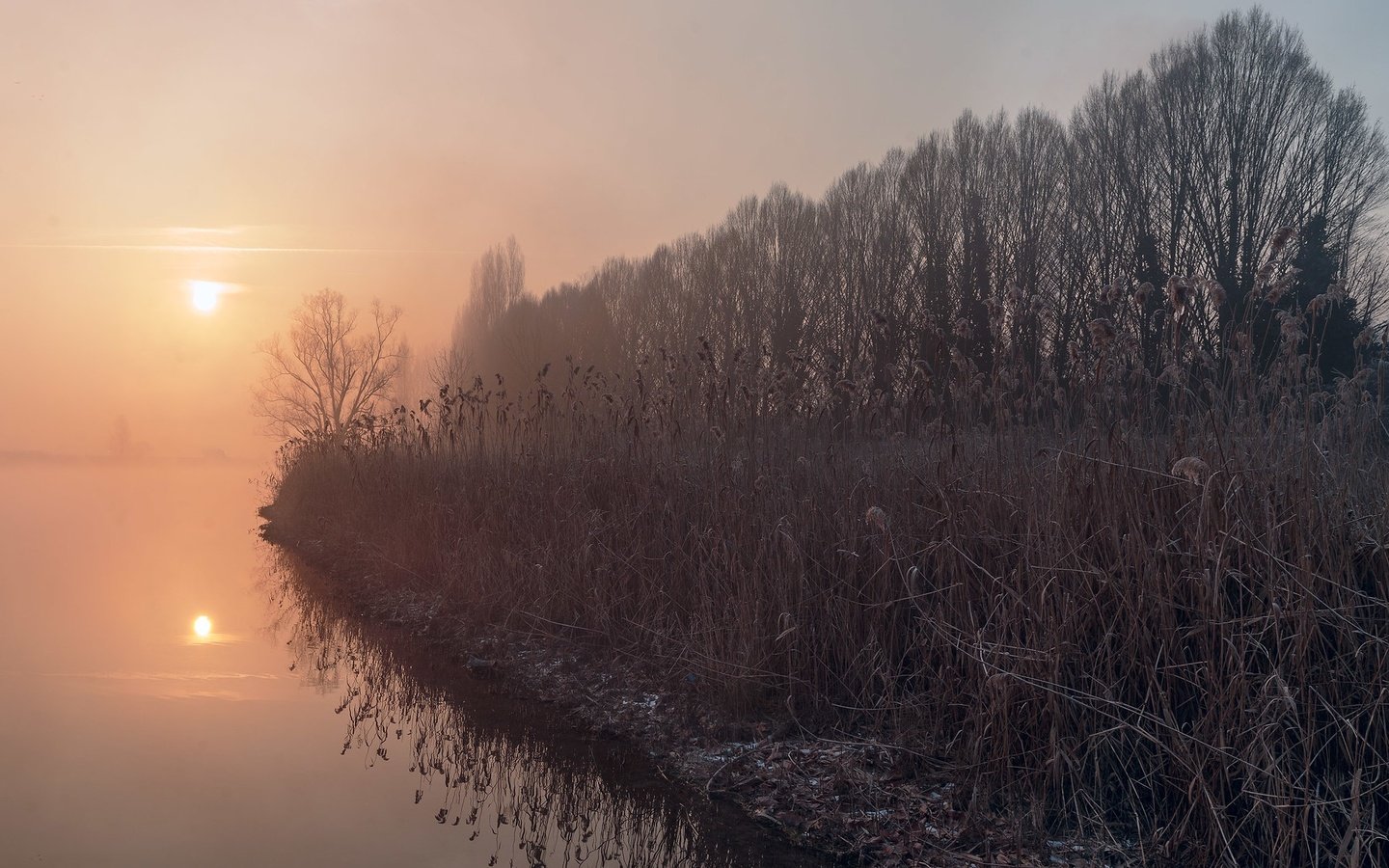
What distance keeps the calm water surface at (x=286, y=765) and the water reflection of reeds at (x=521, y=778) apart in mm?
12

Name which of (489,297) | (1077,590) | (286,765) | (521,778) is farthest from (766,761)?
(489,297)

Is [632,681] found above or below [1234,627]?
below

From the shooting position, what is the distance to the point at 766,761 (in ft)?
12.3

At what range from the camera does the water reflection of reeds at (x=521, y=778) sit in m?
3.20

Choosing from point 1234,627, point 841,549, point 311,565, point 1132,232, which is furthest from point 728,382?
point 1132,232

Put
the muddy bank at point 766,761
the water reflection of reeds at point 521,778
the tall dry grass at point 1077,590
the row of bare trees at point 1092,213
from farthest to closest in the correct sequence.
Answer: the row of bare trees at point 1092,213 → the water reflection of reeds at point 521,778 → the muddy bank at point 766,761 → the tall dry grass at point 1077,590

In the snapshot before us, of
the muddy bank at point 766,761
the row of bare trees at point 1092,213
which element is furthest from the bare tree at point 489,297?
the muddy bank at point 766,761

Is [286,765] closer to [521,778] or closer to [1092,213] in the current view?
[521,778]

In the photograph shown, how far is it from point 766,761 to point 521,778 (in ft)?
Answer: 3.89

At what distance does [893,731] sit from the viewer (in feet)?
11.9

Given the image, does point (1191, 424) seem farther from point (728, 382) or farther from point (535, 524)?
point (535, 524)

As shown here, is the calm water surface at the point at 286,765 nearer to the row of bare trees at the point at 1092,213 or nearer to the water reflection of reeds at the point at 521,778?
the water reflection of reeds at the point at 521,778

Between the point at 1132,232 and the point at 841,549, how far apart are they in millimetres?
20659

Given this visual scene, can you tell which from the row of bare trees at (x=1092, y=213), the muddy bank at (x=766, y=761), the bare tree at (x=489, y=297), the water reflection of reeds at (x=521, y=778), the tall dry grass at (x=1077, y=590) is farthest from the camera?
the bare tree at (x=489, y=297)
